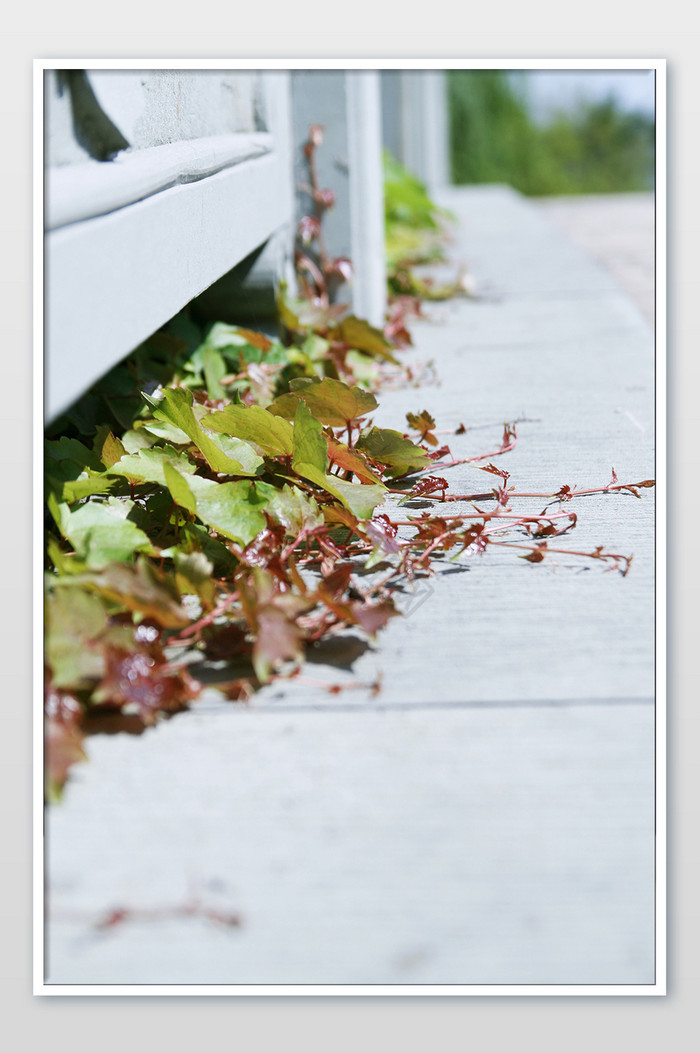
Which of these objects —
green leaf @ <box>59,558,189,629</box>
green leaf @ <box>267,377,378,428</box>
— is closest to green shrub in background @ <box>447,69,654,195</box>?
green leaf @ <box>267,377,378,428</box>

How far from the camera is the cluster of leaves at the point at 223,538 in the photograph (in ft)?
3.38

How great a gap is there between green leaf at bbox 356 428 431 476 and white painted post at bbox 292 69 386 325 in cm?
137

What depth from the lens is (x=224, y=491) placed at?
4.19 feet

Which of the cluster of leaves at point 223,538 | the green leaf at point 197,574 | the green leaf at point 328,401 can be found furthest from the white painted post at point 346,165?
the green leaf at point 197,574

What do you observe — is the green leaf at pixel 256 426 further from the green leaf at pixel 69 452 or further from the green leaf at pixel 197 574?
the green leaf at pixel 197 574

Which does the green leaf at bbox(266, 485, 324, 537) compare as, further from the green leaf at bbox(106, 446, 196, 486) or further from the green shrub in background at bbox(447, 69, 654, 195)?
the green shrub in background at bbox(447, 69, 654, 195)

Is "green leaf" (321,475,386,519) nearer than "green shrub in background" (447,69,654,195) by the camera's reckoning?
Yes

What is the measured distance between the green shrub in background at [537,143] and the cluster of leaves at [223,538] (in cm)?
992

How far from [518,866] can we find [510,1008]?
119 mm

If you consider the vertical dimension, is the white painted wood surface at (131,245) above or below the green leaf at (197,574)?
above

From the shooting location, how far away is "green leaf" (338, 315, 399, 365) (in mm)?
2385
